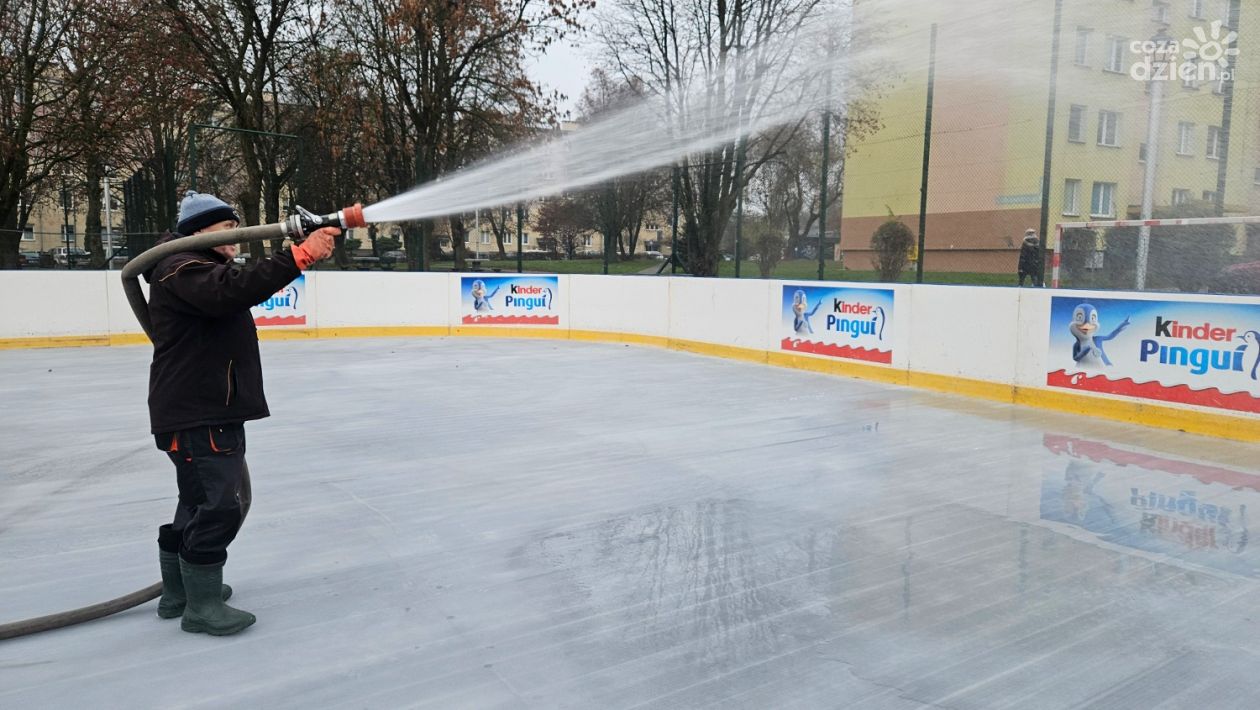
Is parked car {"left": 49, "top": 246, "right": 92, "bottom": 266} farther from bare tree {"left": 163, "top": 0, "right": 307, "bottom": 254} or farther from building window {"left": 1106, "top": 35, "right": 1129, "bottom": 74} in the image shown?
building window {"left": 1106, "top": 35, "right": 1129, "bottom": 74}

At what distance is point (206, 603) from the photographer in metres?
3.41

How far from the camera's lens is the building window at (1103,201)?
35.2 ft

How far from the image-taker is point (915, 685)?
9.99 feet

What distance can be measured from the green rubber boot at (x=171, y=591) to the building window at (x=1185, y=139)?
34.0 feet

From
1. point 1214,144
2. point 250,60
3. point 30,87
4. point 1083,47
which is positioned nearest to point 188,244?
point 1214,144

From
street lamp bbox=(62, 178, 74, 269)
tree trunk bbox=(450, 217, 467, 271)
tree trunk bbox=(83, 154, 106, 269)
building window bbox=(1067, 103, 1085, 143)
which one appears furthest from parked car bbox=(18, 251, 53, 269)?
building window bbox=(1067, 103, 1085, 143)

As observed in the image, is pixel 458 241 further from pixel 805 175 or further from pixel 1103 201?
pixel 1103 201

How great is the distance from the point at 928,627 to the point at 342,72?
20.9 meters

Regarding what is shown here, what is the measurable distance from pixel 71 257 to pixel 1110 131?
17426mm

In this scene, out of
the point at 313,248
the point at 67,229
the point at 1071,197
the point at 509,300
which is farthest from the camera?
the point at 67,229

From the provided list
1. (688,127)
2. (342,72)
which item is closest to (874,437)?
(688,127)

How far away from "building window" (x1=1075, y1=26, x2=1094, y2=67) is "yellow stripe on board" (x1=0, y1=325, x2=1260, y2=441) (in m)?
4.28

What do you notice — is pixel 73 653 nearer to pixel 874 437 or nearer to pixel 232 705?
pixel 232 705

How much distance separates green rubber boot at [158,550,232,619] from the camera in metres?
3.57
